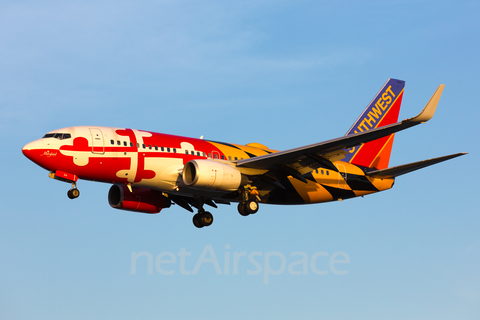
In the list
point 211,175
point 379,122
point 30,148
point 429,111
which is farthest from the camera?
point 379,122

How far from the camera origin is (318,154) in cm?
3569

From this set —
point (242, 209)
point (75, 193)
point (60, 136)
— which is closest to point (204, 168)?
point (242, 209)

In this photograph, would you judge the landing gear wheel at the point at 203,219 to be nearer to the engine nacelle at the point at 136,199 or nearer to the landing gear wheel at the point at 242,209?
the engine nacelle at the point at 136,199

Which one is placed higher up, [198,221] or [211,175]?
[211,175]

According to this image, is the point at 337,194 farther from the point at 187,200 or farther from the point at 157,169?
the point at 157,169

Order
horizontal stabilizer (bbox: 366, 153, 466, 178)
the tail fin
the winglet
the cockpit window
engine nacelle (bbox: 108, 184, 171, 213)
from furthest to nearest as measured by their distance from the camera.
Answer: the tail fin → engine nacelle (bbox: 108, 184, 171, 213) → horizontal stabilizer (bbox: 366, 153, 466, 178) → the cockpit window → the winglet

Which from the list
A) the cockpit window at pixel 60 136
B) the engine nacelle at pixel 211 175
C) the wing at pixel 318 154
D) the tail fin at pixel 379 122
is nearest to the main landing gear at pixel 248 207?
the engine nacelle at pixel 211 175

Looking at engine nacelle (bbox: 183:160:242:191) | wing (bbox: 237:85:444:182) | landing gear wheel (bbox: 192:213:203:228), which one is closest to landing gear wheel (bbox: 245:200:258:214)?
engine nacelle (bbox: 183:160:242:191)

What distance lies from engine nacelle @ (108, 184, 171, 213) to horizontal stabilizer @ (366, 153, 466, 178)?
46.5ft

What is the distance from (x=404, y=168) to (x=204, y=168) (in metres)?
13.6

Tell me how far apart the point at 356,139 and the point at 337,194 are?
9008mm

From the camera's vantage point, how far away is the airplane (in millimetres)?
34094

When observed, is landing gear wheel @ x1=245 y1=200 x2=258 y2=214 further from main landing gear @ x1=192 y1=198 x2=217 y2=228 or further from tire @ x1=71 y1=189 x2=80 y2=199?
tire @ x1=71 y1=189 x2=80 y2=199

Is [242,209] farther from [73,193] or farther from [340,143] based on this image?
[73,193]
